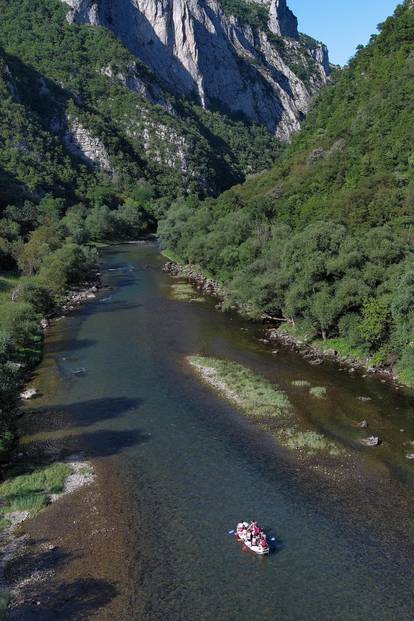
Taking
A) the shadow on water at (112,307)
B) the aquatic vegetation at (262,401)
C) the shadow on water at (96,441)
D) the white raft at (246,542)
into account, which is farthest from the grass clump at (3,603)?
the shadow on water at (112,307)

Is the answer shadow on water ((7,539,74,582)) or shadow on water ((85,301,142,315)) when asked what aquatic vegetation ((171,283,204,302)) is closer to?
shadow on water ((85,301,142,315))

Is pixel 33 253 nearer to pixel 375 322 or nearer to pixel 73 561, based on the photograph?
pixel 375 322

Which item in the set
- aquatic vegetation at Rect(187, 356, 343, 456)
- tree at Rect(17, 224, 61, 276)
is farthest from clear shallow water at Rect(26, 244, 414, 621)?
tree at Rect(17, 224, 61, 276)

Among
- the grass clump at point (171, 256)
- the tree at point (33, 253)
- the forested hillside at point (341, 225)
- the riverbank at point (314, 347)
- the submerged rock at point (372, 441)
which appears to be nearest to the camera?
the submerged rock at point (372, 441)

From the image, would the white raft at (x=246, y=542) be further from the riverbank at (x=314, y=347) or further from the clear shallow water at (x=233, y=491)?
the riverbank at (x=314, y=347)

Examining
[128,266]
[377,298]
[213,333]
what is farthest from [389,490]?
[128,266]

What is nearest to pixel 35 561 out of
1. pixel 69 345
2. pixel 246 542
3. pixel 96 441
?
pixel 246 542
